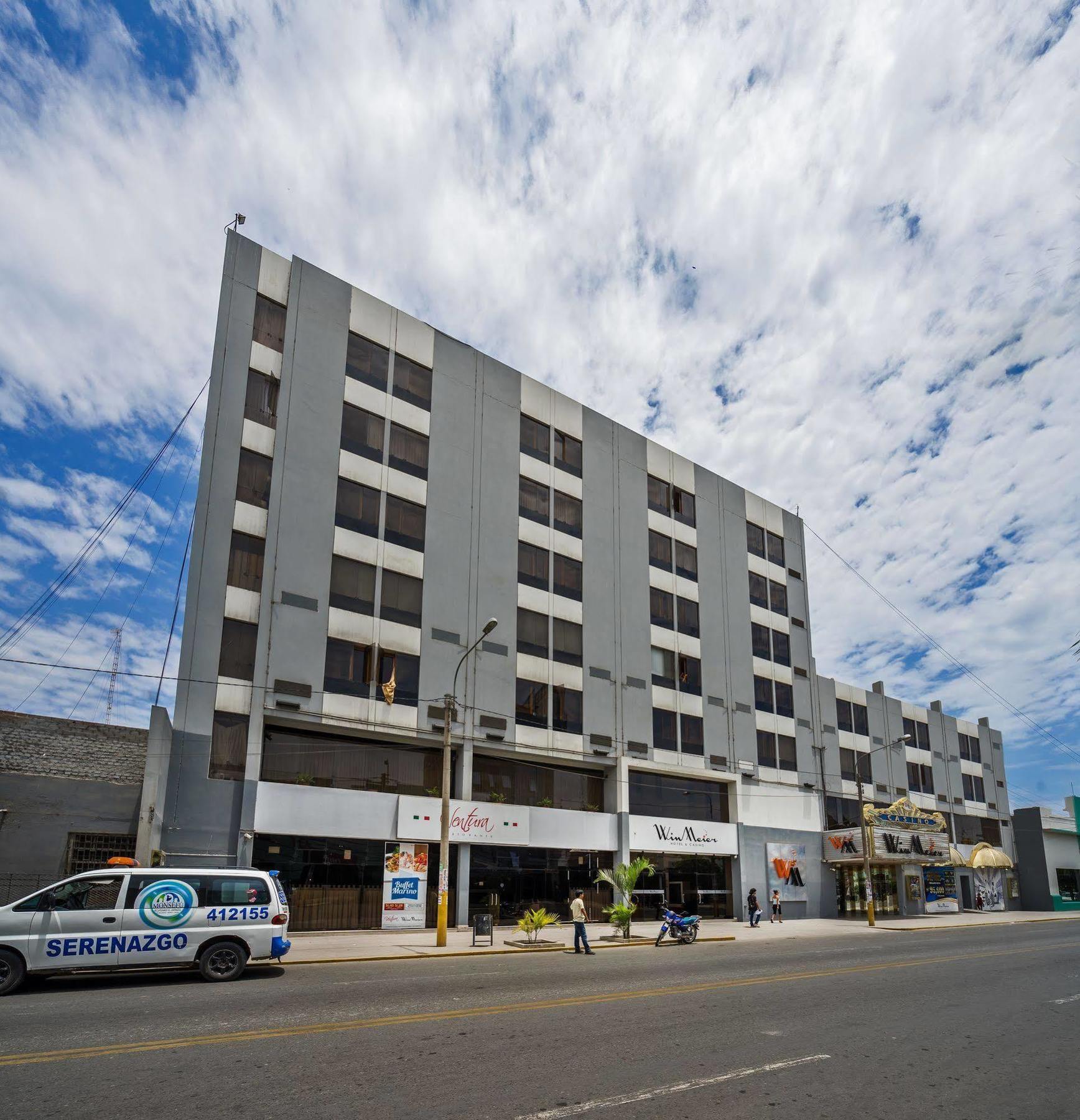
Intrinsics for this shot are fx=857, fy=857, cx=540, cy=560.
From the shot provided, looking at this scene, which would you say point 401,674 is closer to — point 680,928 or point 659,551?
point 680,928

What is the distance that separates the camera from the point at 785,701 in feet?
164

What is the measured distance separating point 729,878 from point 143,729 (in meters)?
28.2

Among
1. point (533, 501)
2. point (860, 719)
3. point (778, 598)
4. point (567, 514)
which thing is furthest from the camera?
point (860, 719)

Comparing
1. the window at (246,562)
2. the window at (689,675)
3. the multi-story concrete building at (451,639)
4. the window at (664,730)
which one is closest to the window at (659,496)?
the multi-story concrete building at (451,639)

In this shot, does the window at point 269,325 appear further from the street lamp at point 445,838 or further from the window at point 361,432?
the street lamp at point 445,838

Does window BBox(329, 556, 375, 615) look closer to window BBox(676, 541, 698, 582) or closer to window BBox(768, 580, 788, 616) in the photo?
window BBox(676, 541, 698, 582)

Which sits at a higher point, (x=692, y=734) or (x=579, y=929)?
(x=692, y=734)

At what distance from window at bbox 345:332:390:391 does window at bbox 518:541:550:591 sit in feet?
30.7

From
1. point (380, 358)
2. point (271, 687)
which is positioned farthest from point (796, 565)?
point (271, 687)

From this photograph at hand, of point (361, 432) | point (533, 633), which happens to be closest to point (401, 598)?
point (533, 633)

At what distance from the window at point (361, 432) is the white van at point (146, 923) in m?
20.4

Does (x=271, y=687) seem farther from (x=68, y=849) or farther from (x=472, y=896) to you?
(x=472, y=896)

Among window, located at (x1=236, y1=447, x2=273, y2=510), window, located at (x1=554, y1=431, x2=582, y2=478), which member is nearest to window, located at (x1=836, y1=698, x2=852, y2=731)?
window, located at (x1=554, y1=431, x2=582, y2=478)

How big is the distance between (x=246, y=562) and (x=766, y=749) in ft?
99.4
